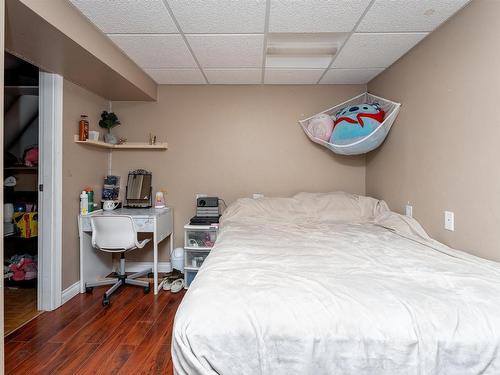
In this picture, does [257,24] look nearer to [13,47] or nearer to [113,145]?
[13,47]

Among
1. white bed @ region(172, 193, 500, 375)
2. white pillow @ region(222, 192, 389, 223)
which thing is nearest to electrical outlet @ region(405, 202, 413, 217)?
white pillow @ region(222, 192, 389, 223)

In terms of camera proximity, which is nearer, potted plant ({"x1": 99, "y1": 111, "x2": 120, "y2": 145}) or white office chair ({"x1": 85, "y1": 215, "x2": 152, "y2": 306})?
white office chair ({"x1": 85, "y1": 215, "x2": 152, "y2": 306})

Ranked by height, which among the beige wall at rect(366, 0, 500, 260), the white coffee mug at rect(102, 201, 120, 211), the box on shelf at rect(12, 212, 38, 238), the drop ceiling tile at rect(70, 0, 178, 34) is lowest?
the box on shelf at rect(12, 212, 38, 238)

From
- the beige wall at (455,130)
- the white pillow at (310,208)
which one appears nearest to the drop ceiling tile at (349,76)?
the beige wall at (455,130)

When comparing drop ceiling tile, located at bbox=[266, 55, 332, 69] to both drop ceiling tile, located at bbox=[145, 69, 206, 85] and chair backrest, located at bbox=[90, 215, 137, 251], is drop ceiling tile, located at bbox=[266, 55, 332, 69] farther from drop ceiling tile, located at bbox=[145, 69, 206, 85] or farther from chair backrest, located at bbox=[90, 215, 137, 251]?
chair backrest, located at bbox=[90, 215, 137, 251]

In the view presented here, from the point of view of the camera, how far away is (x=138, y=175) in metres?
3.17

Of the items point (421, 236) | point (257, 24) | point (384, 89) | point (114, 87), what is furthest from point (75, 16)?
point (421, 236)

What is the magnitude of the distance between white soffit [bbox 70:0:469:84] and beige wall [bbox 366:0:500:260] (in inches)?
7.1

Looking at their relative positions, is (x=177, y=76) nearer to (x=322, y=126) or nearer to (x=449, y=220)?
(x=322, y=126)

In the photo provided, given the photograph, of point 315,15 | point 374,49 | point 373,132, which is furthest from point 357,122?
point 315,15

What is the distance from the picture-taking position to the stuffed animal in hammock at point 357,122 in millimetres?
2496

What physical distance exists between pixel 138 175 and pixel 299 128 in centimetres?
194

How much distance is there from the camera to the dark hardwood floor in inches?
65.6

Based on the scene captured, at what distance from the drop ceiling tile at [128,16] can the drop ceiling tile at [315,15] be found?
28.2 inches
